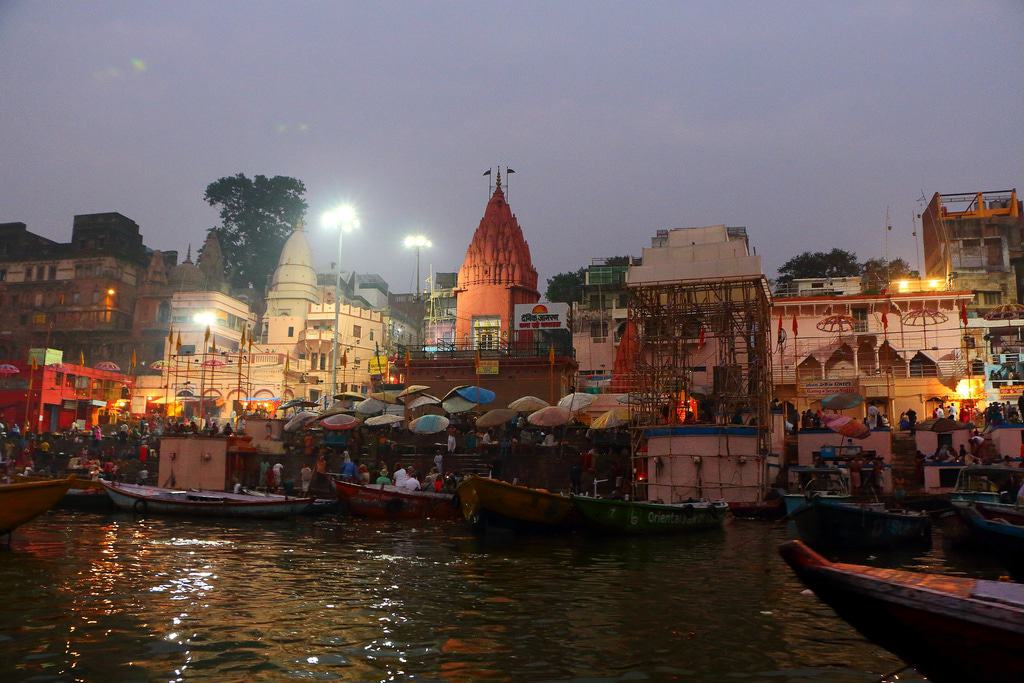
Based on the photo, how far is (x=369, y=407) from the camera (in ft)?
104

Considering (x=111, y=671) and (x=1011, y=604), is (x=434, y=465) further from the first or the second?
(x=1011, y=604)

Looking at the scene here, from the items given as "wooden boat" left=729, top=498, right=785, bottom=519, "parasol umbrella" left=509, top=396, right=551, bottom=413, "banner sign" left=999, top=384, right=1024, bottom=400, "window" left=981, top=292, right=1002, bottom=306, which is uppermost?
"window" left=981, top=292, right=1002, bottom=306

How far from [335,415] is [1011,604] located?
27.5 meters

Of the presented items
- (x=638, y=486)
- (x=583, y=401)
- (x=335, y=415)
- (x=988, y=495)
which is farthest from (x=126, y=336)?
(x=988, y=495)

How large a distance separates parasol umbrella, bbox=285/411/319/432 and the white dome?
3037 centimetres

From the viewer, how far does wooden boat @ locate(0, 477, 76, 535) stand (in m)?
14.1

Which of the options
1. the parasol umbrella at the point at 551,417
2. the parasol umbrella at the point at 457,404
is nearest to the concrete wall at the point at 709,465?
the parasol umbrella at the point at 551,417

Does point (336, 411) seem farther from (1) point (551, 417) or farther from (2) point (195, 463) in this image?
(1) point (551, 417)

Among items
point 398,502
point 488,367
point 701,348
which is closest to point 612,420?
point 701,348

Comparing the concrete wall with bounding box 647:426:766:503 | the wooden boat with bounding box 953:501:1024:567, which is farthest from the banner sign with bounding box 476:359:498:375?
the wooden boat with bounding box 953:501:1024:567

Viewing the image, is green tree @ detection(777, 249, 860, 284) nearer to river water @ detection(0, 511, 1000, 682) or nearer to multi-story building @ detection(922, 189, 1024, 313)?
multi-story building @ detection(922, 189, 1024, 313)

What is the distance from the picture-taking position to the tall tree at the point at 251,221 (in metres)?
72.6

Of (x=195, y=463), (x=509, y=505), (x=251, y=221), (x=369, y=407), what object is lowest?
(x=509, y=505)

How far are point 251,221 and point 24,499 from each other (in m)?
62.6
